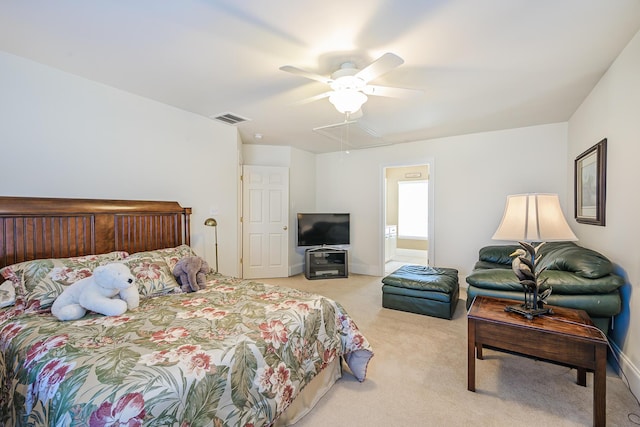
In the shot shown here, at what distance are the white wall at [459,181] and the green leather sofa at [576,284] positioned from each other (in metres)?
1.79

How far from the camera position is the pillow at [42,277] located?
1802 mm

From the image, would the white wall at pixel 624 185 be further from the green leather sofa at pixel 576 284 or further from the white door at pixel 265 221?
the white door at pixel 265 221

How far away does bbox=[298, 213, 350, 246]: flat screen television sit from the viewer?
16.9ft

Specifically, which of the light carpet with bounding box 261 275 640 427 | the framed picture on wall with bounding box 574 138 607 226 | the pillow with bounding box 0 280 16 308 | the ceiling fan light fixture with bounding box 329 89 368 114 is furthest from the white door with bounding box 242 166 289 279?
the framed picture on wall with bounding box 574 138 607 226

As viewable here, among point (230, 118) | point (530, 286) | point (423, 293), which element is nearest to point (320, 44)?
point (230, 118)

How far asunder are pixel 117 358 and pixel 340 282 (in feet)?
12.7

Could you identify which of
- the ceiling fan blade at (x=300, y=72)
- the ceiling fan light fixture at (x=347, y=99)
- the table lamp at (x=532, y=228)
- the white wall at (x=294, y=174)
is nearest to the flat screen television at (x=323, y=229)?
the white wall at (x=294, y=174)

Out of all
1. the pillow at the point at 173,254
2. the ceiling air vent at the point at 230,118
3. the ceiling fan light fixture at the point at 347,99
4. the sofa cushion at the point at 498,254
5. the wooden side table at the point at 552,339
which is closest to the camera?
the wooden side table at the point at 552,339

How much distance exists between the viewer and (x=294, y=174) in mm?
5324

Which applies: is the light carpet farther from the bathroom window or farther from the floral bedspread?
the bathroom window

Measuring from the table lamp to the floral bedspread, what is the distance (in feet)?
3.99

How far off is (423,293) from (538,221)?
174 centimetres

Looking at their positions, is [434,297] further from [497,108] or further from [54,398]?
[54,398]

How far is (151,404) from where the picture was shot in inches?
39.7
